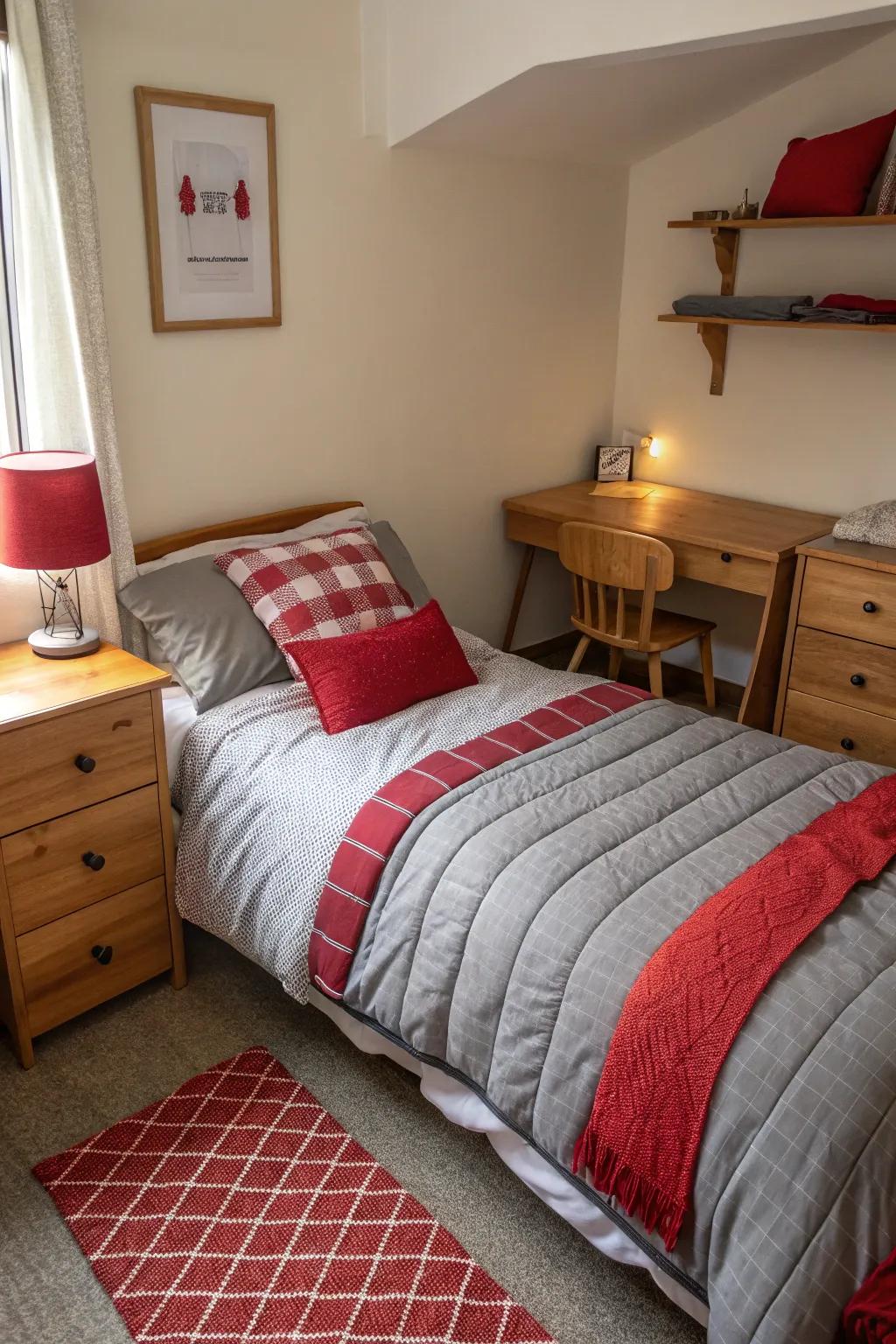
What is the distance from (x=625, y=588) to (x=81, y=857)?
1915 millimetres

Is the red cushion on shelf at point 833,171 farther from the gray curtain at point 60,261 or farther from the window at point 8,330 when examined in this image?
the window at point 8,330

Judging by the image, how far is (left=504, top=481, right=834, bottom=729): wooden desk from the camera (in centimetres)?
323

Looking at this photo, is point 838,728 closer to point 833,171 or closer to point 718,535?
point 718,535

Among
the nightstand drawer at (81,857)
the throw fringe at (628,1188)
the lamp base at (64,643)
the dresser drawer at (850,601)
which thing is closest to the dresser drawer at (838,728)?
the dresser drawer at (850,601)

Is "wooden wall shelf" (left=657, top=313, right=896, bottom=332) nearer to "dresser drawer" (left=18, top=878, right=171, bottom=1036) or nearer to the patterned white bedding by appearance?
the patterned white bedding

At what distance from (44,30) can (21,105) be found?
15cm

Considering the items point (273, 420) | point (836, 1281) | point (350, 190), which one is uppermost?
point (350, 190)

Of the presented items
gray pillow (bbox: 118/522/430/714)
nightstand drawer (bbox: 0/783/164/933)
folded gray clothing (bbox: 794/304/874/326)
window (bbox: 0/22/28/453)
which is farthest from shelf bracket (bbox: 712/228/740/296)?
nightstand drawer (bbox: 0/783/164/933)

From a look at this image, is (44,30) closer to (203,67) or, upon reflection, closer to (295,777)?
(203,67)

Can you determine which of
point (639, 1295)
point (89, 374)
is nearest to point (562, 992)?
point (639, 1295)

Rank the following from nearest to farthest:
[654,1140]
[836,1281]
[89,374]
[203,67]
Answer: [836,1281] → [654,1140] → [89,374] → [203,67]

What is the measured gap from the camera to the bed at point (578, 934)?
1.45m

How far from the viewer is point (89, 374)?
243cm

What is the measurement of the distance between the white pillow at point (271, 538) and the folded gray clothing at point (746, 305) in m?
1.34
